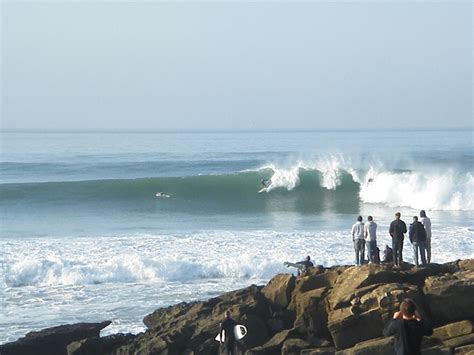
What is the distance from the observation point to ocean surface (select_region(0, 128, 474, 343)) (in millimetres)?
16031

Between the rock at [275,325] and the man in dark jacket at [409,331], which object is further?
the rock at [275,325]

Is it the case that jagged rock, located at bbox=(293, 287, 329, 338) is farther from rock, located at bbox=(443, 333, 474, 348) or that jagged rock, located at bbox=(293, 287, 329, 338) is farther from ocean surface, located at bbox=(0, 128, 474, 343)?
ocean surface, located at bbox=(0, 128, 474, 343)

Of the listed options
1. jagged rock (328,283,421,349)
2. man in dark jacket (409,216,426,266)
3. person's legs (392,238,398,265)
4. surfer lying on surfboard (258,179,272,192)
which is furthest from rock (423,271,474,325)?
surfer lying on surfboard (258,179,272,192)

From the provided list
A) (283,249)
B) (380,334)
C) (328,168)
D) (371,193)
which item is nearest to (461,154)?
(328,168)

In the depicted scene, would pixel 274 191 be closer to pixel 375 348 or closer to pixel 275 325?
pixel 275 325

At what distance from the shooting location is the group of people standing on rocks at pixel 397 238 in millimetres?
13141

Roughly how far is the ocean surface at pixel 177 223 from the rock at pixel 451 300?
15.9 ft

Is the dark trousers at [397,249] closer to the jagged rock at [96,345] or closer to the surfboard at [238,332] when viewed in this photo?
the surfboard at [238,332]

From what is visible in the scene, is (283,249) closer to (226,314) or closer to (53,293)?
(53,293)

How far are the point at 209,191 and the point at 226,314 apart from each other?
23.6m

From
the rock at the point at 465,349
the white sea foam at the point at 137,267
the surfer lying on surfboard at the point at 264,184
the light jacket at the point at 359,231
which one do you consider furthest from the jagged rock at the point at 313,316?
the surfer lying on surfboard at the point at 264,184

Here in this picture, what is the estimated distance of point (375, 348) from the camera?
9.82m

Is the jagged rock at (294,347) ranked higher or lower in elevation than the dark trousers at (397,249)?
lower

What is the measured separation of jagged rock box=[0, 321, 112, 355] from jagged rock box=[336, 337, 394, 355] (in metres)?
4.15
